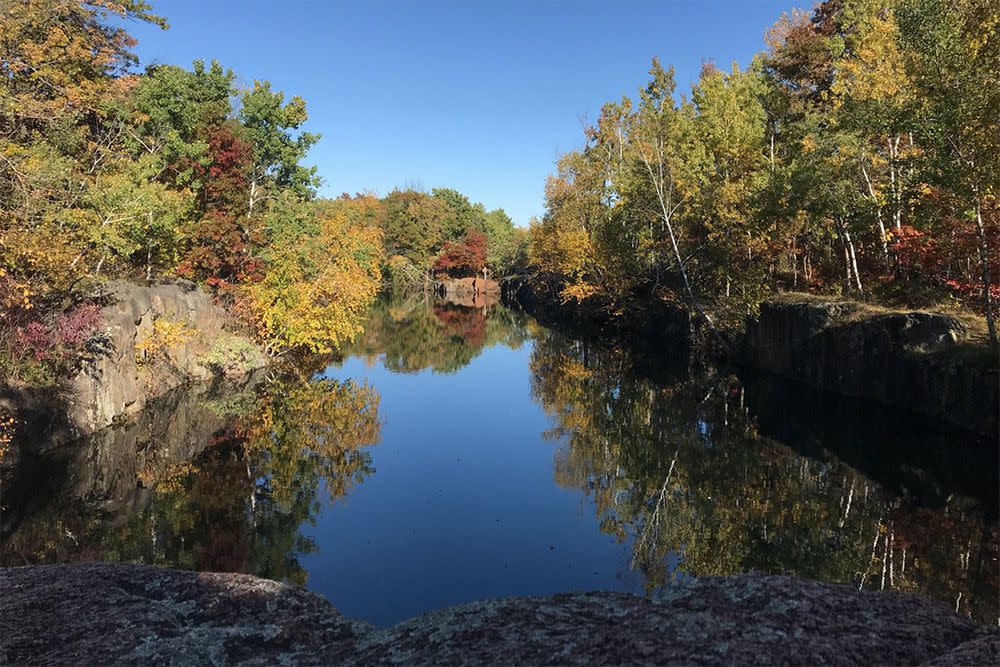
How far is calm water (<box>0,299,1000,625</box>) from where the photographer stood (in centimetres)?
1018

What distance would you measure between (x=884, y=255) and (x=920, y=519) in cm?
1702

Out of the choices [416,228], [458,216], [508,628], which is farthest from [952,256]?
[458,216]

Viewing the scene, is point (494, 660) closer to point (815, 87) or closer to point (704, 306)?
point (704, 306)

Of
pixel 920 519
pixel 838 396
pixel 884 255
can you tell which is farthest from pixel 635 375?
pixel 920 519

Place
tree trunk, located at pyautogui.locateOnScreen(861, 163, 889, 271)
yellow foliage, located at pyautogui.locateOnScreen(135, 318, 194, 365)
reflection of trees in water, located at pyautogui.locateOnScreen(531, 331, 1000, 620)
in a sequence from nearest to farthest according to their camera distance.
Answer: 1. reflection of trees in water, located at pyautogui.locateOnScreen(531, 331, 1000, 620)
2. yellow foliage, located at pyautogui.locateOnScreen(135, 318, 194, 365)
3. tree trunk, located at pyautogui.locateOnScreen(861, 163, 889, 271)

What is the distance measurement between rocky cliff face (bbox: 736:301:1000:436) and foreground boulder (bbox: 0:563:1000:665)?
515 inches

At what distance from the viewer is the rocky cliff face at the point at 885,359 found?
16.4m

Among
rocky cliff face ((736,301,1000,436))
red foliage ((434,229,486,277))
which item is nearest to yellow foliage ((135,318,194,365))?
rocky cliff face ((736,301,1000,436))

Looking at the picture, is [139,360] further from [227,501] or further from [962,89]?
[962,89]

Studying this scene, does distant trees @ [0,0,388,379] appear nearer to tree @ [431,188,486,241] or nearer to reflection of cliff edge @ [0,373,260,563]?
reflection of cliff edge @ [0,373,260,563]

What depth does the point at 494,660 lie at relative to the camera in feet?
17.2

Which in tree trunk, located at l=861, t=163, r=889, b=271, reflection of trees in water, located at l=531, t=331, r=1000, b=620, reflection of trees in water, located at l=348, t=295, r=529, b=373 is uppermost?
tree trunk, located at l=861, t=163, r=889, b=271

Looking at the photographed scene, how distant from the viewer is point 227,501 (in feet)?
42.3

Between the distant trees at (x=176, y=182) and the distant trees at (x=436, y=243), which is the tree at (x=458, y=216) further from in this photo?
the distant trees at (x=176, y=182)
